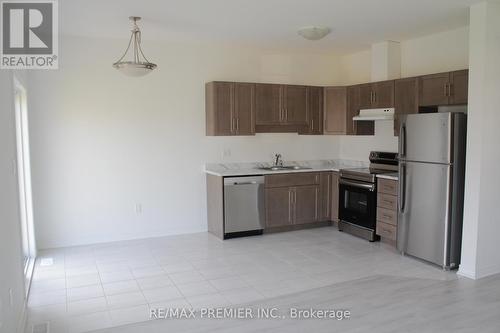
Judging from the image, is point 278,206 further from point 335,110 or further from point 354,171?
point 335,110

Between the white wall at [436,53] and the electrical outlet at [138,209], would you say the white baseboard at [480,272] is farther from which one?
the electrical outlet at [138,209]

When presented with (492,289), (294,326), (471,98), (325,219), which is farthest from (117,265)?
(471,98)

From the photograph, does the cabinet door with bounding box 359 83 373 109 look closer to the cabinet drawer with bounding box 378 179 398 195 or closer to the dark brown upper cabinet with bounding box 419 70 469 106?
the dark brown upper cabinet with bounding box 419 70 469 106

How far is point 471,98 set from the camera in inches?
161

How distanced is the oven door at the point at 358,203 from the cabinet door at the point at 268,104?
1.33 metres

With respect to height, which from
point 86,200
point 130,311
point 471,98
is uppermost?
point 471,98

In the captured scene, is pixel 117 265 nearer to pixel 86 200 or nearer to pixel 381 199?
pixel 86 200

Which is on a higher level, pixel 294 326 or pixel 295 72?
pixel 295 72

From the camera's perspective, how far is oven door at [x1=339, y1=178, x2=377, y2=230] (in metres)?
5.43

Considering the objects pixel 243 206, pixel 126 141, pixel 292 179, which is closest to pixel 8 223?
pixel 126 141

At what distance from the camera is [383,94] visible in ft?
18.5

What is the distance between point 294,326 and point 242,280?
1.05 m

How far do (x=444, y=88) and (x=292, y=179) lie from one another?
7.51 feet

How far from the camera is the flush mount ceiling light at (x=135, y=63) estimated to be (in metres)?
4.12
